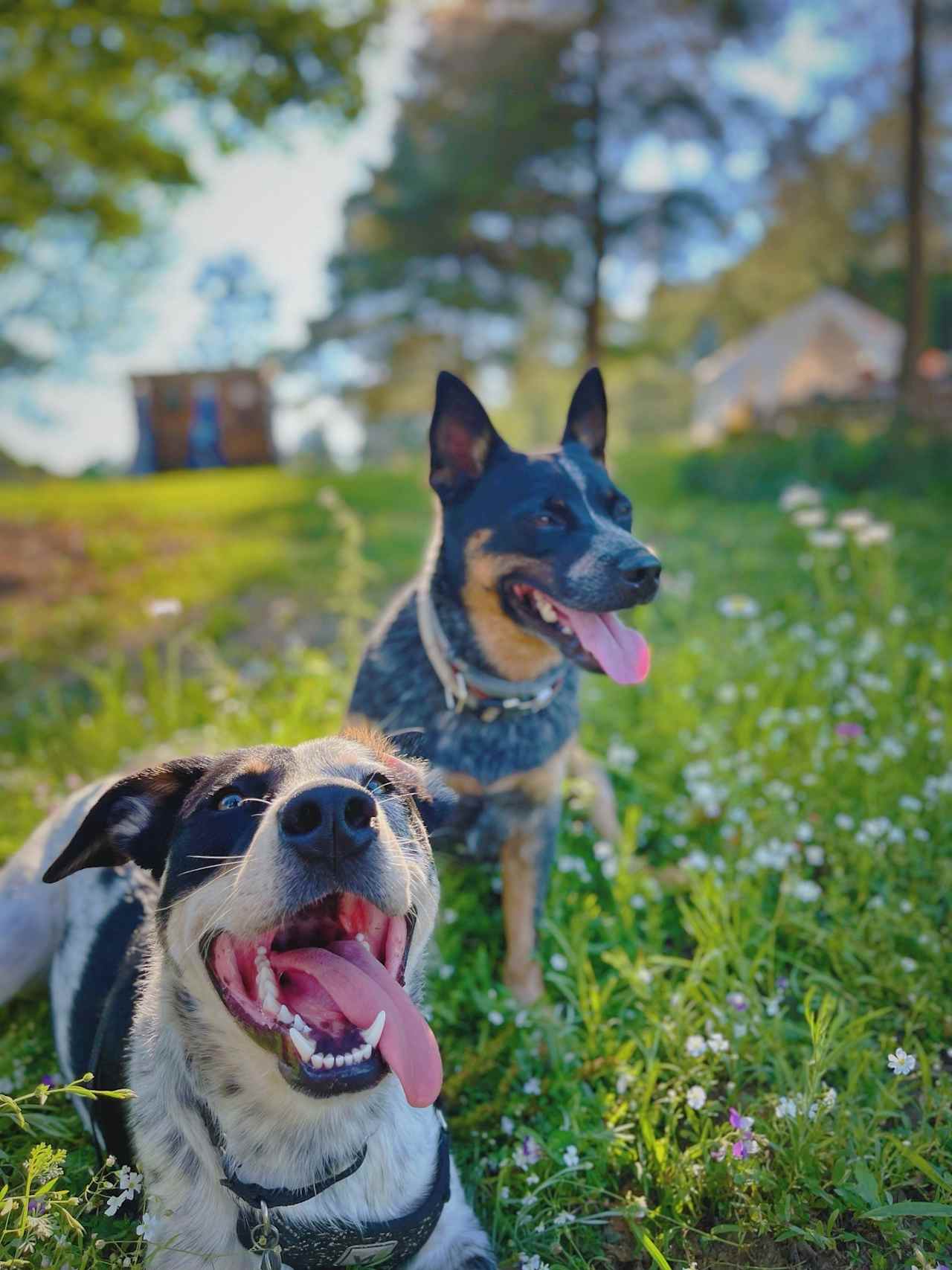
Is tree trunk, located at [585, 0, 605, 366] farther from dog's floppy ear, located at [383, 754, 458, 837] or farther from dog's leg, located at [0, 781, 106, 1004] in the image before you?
dog's floppy ear, located at [383, 754, 458, 837]

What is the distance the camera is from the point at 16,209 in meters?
12.7

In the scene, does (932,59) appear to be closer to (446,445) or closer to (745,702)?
(745,702)

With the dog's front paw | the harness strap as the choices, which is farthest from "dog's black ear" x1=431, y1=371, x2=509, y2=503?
the dog's front paw

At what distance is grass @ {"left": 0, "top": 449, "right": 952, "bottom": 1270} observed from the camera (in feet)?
7.63

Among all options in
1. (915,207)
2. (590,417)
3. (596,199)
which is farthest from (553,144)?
(590,417)

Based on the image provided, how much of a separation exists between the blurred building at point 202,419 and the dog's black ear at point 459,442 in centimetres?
1859

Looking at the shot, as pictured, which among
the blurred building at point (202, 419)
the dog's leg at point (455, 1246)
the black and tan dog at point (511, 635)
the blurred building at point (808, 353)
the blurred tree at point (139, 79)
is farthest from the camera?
the blurred building at point (808, 353)

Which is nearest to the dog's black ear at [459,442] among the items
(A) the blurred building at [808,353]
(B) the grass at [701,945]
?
(B) the grass at [701,945]

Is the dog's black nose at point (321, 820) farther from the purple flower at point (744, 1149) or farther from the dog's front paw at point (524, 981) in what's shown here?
the dog's front paw at point (524, 981)

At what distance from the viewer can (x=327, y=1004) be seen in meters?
1.84

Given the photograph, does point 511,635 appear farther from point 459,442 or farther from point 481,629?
point 459,442

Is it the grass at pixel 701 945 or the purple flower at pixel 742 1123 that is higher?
the purple flower at pixel 742 1123

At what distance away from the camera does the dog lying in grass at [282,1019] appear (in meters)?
1.73

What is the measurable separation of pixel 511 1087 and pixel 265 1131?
43.5 inches
